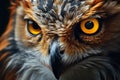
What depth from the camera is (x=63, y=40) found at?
1.07 m

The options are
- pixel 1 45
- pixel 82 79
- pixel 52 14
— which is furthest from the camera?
pixel 1 45

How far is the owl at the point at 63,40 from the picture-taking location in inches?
42.0

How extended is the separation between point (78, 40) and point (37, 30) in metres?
0.13

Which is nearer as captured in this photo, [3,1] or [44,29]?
[44,29]

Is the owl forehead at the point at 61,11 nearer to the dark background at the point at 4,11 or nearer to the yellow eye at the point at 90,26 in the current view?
the yellow eye at the point at 90,26

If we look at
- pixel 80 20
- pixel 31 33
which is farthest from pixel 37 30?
pixel 80 20

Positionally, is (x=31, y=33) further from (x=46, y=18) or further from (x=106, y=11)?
(x=106, y=11)

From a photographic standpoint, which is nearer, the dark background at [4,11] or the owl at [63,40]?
the owl at [63,40]

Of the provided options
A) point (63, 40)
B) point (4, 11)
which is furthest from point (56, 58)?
point (4, 11)

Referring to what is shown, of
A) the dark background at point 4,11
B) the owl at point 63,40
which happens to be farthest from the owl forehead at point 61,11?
the dark background at point 4,11

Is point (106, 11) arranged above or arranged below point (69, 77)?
above

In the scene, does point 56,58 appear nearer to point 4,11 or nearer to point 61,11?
point 61,11

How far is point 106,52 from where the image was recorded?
3.77ft

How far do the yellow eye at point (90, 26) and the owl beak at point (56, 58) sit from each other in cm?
10
